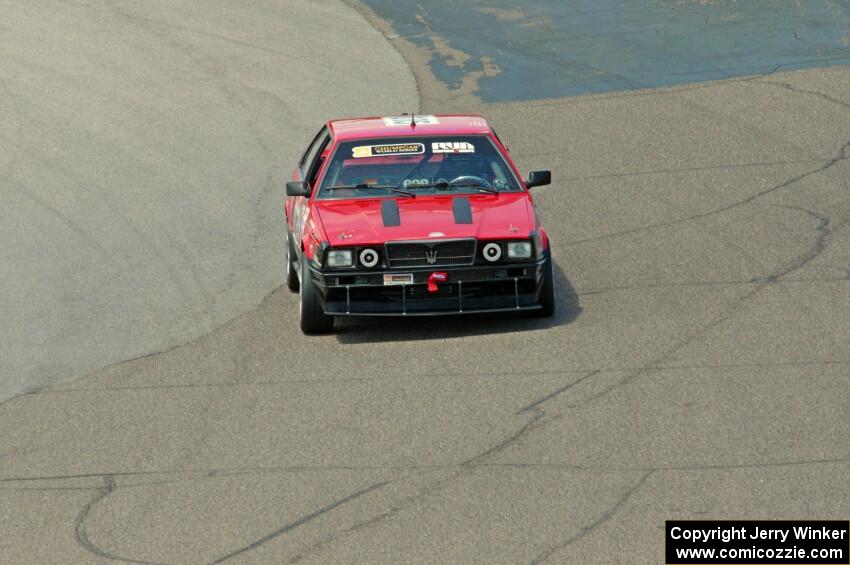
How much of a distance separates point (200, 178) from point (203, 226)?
159cm

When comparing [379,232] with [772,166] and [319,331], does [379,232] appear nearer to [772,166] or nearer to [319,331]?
[319,331]

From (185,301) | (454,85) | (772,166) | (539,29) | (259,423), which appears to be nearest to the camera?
(259,423)

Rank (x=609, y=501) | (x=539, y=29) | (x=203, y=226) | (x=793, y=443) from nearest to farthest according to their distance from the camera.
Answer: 1. (x=609, y=501)
2. (x=793, y=443)
3. (x=203, y=226)
4. (x=539, y=29)

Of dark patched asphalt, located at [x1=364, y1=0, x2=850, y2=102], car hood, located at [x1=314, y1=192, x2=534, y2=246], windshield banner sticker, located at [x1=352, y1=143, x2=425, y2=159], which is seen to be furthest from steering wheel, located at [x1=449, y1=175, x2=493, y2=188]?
dark patched asphalt, located at [x1=364, y1=0, x2=850, y2=102]

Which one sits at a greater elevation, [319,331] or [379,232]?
[379,232]

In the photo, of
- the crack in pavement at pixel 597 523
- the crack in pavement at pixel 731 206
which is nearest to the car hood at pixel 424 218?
the crack in pavement at pixel 731 206

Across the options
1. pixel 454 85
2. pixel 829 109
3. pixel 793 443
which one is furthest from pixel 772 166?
pixel 793 443

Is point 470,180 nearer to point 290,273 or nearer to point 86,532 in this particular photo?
point 290,273

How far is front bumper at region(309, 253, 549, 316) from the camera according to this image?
414 inches

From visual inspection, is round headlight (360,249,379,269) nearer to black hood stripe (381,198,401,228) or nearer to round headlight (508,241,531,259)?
black hood stripe (381,198,401,228)

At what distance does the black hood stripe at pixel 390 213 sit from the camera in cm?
1073

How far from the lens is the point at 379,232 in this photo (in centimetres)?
1062

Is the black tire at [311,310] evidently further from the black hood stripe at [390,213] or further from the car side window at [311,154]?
the car side window at [311,154]

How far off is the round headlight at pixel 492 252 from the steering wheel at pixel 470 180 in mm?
929
